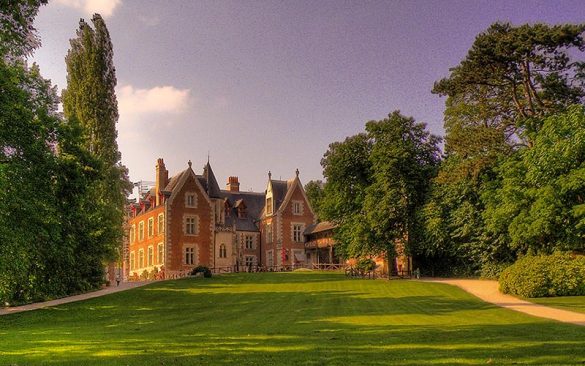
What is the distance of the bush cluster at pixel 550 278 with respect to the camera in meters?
33.2

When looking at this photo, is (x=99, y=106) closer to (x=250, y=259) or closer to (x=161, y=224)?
(x=161, y=224)

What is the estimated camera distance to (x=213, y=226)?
63.4 metres

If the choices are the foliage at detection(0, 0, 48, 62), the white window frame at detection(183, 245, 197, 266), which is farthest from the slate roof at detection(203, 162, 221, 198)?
the foliage at detection(0, 0, 48, 62)

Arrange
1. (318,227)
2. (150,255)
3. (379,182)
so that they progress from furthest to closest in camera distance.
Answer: (318,227) < (150,255) < (379,182)

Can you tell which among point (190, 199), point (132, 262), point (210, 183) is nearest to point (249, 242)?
point (210, 183)

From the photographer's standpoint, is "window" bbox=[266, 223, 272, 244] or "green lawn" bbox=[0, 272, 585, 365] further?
"window" bbox=[266, 223, 272, 244]

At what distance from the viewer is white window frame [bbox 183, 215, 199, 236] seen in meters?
62.2

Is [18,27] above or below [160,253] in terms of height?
above

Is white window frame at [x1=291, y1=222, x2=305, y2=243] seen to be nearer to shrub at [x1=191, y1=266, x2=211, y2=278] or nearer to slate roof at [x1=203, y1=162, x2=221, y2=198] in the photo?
slate roof at [x1=203, y1=162, x2=221, y2=198]

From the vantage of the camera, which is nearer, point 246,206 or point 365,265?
point 365,265

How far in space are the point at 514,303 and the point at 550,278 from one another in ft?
17.4

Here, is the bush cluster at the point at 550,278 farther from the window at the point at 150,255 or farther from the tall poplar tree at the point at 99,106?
the window at the point at 150,255

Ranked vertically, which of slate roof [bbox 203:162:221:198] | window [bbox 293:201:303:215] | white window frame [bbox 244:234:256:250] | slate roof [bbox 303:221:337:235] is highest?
slate roof [bbox 203:162:221:198]

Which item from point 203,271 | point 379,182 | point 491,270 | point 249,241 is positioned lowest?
point 491,270
